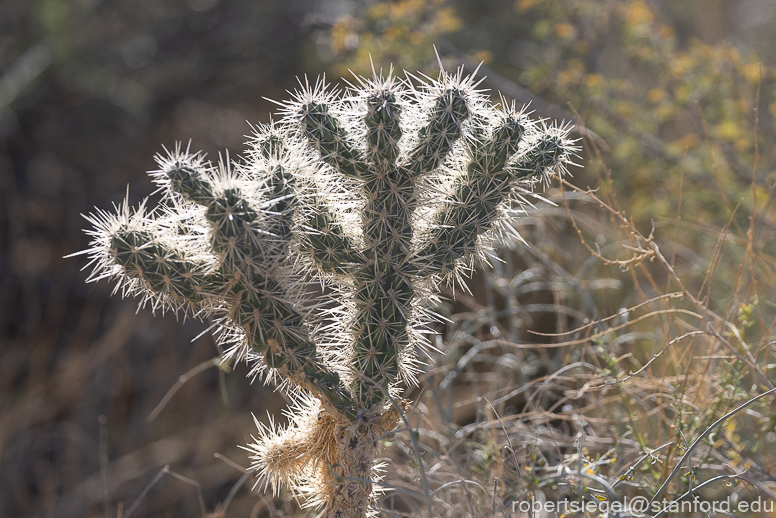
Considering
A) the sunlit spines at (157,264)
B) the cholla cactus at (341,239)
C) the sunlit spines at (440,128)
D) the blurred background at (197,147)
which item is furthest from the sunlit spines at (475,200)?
the blurred background at (197,147)

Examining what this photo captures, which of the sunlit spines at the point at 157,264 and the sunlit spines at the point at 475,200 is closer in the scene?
the sunlit spines at the point at 157,264

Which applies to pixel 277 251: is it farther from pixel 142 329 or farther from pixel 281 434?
pixel 142 329

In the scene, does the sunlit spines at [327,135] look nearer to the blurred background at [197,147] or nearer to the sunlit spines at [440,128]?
the sunlit spines at [440,128]

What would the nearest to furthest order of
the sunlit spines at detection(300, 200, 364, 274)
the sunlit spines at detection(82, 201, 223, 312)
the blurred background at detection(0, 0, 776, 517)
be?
1. the sunlit spines at detection(82, 201, 223, 312)
2. the sunlit spines at detection(300, 200, 364, 274)
3. the blurred background at detection(0, 0, 776, 517)

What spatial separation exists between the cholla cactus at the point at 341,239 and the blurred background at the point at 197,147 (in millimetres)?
1592

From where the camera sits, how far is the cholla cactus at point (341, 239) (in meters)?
1.31

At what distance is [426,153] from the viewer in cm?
139

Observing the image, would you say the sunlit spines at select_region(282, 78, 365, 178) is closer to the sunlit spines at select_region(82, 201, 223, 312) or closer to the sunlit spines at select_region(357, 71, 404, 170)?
the sunlit spines at select_region(357, 71, 404, 170)

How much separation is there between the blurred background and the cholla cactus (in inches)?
62.7

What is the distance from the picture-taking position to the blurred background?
12.1ft

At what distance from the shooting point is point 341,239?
→ 144 cm

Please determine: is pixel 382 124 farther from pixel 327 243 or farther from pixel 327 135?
pixel 327 243

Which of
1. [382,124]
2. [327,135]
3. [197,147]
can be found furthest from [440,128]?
[197,147]

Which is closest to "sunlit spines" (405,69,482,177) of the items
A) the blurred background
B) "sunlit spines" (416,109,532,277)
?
"sunlit spines" (416,109,532,277)
